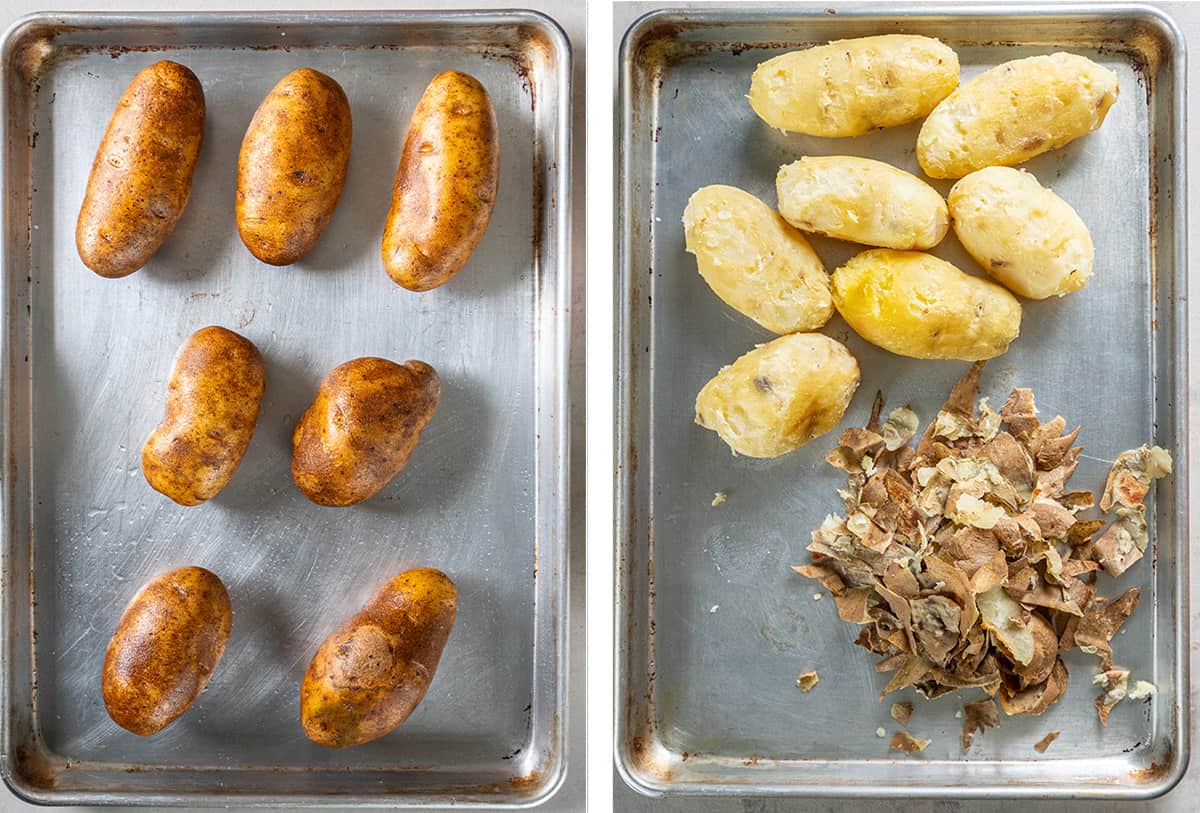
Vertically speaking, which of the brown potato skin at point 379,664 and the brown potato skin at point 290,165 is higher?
the brown potato skin at point 290,165

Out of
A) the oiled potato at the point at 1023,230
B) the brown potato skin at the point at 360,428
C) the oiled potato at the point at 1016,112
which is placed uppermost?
the oiled potato at the point at 1016,112

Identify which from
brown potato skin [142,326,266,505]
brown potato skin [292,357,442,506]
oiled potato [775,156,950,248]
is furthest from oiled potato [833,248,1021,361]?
brown potato skin [142,326,266,505]

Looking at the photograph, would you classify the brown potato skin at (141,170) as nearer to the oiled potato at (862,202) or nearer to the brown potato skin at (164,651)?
the brown potato skin at (164,651)

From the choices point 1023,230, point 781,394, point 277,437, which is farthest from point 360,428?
point 1023,230

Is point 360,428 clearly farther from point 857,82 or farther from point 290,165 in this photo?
point 857,82

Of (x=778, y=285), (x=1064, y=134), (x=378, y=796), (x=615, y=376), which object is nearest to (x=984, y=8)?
(x=1064, y=134)

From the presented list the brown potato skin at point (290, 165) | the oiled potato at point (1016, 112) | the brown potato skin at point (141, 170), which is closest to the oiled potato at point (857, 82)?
the oiled potato at point (1016, 112)

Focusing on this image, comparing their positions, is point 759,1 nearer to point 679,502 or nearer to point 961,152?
point 961,152
